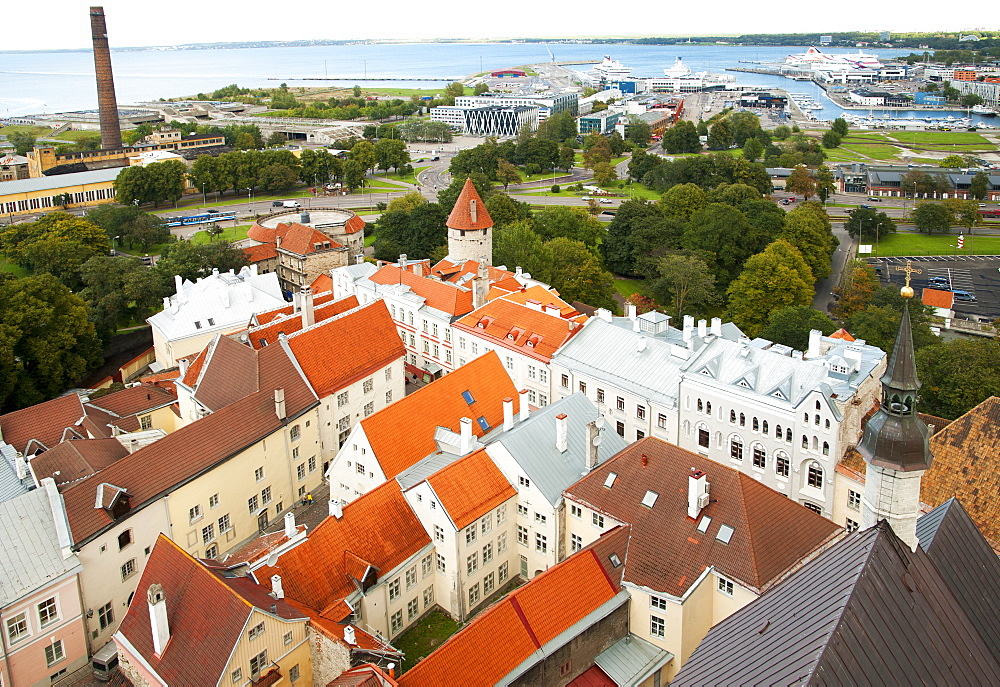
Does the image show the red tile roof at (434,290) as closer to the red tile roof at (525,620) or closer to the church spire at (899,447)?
the red tile roof at (525,620)

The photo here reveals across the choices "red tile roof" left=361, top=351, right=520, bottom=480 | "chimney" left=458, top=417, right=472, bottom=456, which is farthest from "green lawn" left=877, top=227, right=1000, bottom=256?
"chimney" left=458, top=417, right=472, bottom=456

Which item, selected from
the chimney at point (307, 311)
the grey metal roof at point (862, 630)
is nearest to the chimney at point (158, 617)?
the grey metal roof at point (862, 630)

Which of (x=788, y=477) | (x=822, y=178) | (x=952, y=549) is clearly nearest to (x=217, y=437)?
(x=788, y=477)

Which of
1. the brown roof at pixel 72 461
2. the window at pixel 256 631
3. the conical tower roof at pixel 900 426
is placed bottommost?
the window at pixel 256 631

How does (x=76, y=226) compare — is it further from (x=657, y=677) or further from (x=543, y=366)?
(x=657, y=677)

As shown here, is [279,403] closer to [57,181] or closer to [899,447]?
[899,447]
